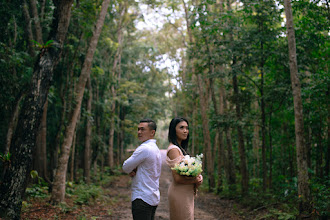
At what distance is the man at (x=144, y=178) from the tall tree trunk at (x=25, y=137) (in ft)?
10.7

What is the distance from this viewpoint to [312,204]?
7.09 metres

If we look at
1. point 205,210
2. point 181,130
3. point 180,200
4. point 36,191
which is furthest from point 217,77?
point 180,200

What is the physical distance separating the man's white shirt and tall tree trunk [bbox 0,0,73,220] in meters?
3.27

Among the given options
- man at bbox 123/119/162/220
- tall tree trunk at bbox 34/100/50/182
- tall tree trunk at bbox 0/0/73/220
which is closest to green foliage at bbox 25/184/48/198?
tall tree trunk at bbox 34/100/50/182

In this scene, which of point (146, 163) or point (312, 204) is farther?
point (312, 204)

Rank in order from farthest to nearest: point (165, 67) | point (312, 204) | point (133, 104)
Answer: point (165, 67) < point (133, 104) < point (312, 204)

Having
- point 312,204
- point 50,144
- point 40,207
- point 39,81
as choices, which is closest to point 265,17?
point 312,204

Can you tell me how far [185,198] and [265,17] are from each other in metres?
8.76

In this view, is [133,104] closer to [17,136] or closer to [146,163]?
[17,136]

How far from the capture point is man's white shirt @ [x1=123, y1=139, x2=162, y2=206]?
136 inches

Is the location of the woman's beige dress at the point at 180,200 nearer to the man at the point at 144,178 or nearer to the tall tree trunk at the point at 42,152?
the man at the point at 144,178

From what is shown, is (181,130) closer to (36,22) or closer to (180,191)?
(180,191)

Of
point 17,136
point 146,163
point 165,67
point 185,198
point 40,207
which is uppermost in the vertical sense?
point 165,67

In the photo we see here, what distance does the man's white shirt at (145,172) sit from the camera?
11.3 feet
